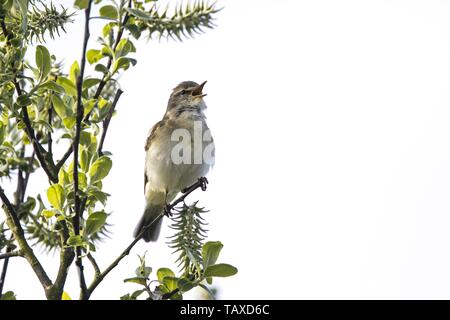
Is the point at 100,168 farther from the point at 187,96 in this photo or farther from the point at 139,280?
the point at 187,96

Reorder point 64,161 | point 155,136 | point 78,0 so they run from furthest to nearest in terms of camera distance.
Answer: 1. point 155,136
2. point 64,161
3. point 78,0

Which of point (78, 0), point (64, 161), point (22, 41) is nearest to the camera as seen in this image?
point (78, 0)

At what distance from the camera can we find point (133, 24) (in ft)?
8.49

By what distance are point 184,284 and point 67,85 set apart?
3.24 ft

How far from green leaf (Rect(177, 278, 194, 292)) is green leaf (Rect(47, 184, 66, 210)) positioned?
571mm

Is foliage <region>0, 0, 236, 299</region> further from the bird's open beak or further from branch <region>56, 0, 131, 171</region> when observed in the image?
the bird's open beak

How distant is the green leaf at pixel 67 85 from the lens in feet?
9.12

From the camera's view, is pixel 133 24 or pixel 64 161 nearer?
pixel 133 24

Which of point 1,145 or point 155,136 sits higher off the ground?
point 155,136

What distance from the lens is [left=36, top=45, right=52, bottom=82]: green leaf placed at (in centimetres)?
272

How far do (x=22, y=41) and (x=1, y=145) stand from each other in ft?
2.00
